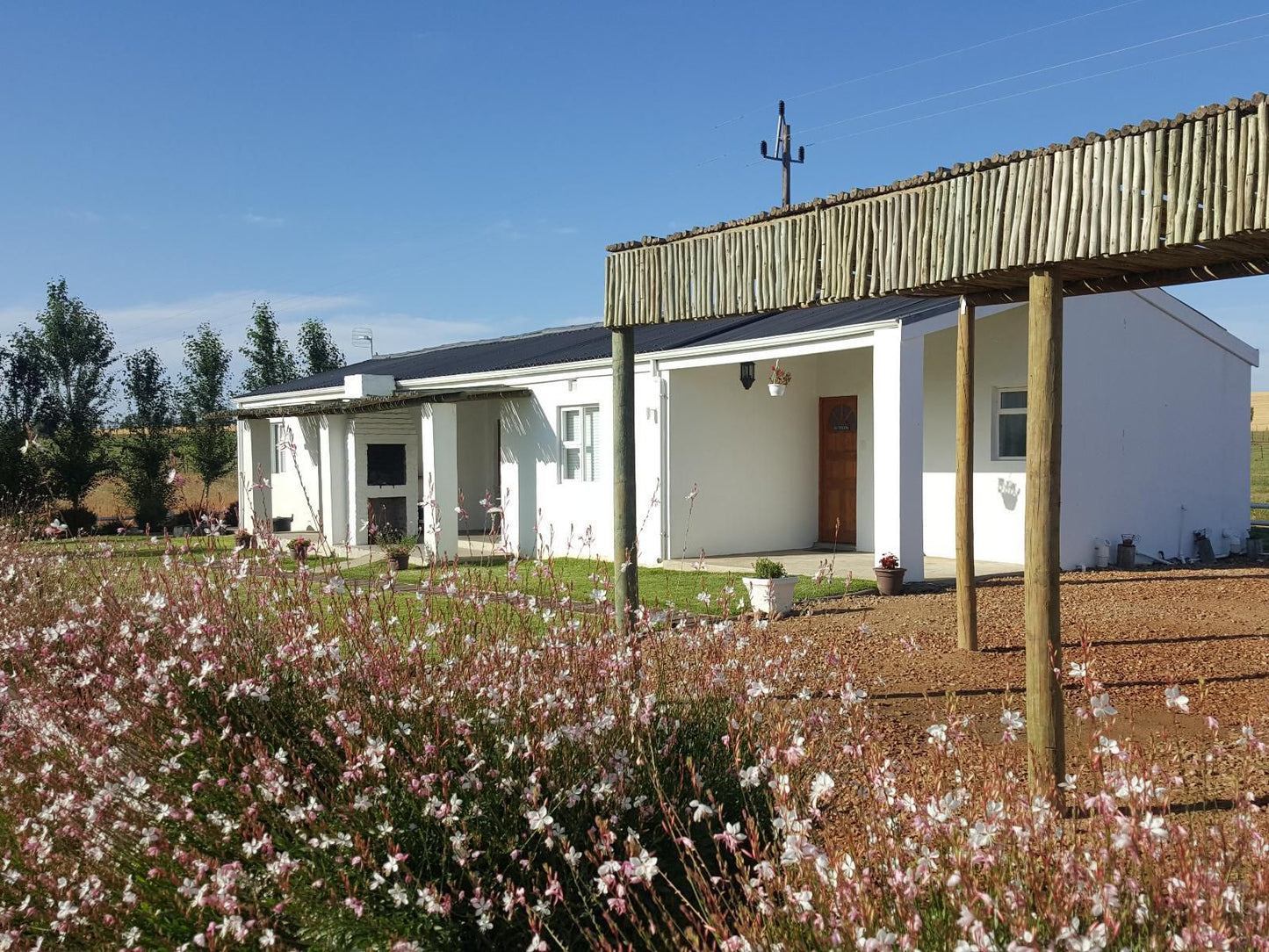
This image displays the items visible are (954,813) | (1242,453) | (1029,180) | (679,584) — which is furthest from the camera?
(1242,453)

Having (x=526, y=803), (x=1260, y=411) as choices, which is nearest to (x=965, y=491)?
(x=526, y=803)

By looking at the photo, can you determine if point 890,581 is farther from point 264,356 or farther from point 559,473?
point 264,356

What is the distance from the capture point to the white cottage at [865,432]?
12703 mm

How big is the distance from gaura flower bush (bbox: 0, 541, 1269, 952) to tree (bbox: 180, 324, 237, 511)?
2299cm

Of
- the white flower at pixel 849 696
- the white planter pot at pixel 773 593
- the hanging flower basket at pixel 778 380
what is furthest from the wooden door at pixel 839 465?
the white flower at pixel 849 696

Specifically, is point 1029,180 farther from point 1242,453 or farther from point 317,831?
point 1242,453

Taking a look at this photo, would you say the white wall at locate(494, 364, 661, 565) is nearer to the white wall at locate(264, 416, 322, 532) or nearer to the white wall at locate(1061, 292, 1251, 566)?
the white wall at locate(264, 416, 322, 532)

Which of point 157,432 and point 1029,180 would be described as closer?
point 1029,180

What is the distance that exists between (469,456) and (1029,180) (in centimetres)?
1581

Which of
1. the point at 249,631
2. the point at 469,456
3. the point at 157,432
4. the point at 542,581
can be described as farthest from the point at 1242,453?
the point at 157,432

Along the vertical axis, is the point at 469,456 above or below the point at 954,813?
above

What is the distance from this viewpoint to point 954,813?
94.5 inches

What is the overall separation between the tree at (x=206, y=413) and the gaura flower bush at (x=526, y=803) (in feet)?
75.4

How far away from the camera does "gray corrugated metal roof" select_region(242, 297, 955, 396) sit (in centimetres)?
1233
